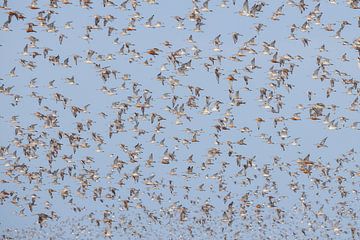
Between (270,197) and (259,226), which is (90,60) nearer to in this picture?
(270,197)

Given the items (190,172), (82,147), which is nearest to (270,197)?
(190,172)

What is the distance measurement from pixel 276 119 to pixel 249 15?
8668 mm

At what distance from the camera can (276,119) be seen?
6925 centimetres

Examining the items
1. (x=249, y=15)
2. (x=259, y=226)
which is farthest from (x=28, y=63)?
(x=259, y=226)

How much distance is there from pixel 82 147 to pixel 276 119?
14.7m

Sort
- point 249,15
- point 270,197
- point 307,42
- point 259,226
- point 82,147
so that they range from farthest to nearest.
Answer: point 259,226, point 270,197, point 82,147, point 307,42, point 249,15

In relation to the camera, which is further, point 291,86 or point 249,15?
point 291,86

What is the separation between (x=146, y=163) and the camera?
7131 centimetres

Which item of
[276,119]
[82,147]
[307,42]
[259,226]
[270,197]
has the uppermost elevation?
[307,42]

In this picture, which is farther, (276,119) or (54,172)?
(54,172)

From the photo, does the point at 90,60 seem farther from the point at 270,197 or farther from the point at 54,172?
the point at 270,197

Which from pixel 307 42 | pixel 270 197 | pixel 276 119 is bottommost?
pixel 270 197

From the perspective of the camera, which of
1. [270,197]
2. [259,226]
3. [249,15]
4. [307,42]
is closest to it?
[249,15]

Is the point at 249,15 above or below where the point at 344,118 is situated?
above
